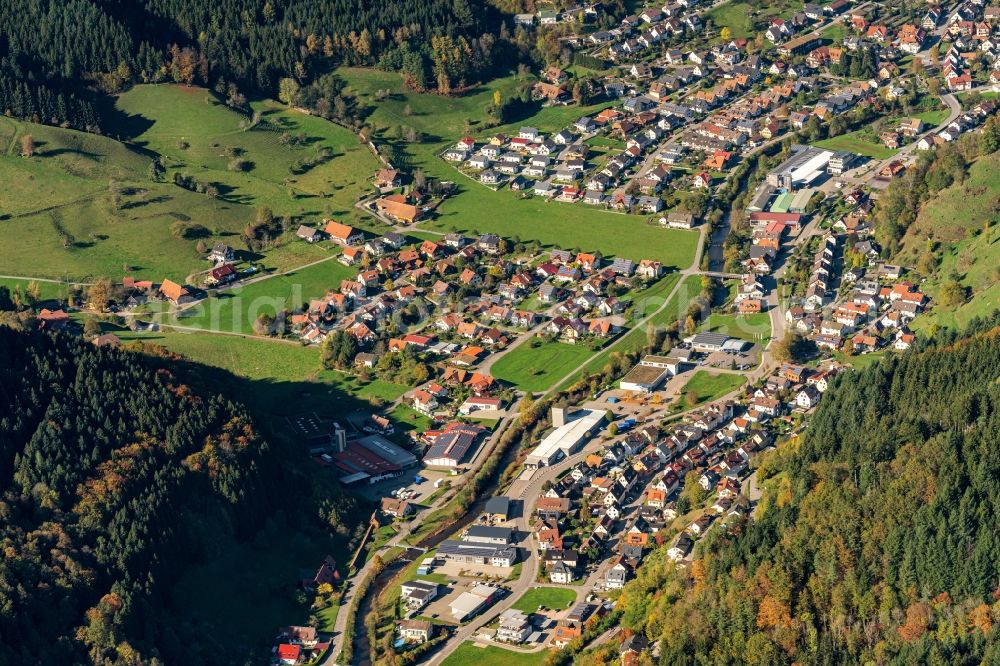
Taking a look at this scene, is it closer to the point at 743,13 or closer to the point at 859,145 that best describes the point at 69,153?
the point at 859,145

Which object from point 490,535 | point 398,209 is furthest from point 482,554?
point 398,209

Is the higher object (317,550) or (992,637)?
(992,637)

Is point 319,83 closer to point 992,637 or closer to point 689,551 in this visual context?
point 689,551

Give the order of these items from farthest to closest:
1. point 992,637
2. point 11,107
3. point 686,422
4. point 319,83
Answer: point 319,83 < point 11,107 < point 686,422 < point 992,637

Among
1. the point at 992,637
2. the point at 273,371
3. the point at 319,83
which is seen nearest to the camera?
the point at 992,637

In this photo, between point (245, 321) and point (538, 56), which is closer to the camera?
point (245, 321)

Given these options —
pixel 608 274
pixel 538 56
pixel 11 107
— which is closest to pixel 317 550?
pixel 608 274

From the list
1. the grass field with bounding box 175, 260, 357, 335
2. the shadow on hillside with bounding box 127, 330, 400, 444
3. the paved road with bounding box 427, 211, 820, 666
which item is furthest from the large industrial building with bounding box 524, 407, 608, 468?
the grass field with bounding box 175, 260, 357, 335
